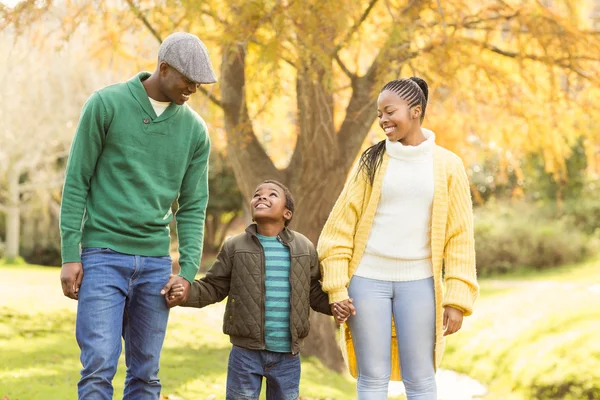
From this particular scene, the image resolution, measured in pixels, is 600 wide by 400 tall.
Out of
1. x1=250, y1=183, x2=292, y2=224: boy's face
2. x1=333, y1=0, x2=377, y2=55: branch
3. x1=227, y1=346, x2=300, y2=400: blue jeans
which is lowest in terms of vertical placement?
x1=227, y1=346, x2=300, y2=400: blue jeans

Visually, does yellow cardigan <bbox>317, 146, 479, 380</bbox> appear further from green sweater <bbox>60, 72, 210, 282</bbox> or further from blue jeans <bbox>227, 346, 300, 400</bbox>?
green sweater <bbox>60, 72, 210, 282</bbox>


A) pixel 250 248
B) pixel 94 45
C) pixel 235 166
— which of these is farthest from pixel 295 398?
pixel 94 45

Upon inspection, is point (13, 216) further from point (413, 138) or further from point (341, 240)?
point (413, 138)

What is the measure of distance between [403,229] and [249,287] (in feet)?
2.16

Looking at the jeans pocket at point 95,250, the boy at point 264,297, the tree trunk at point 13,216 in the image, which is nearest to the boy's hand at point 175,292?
the boy at point 264,297

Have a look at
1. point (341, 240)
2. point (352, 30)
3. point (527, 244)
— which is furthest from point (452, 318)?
point (527, 244)

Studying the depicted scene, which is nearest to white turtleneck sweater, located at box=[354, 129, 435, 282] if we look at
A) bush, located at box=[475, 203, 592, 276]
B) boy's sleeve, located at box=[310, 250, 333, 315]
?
boy's sleeve, located at box=[310, 250, 333, 315]

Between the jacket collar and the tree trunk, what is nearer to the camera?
the jacket collar

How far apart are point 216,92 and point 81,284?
4.50 meters

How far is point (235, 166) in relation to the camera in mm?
6875

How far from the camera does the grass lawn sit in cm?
579

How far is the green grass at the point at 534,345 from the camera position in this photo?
671 centimetres

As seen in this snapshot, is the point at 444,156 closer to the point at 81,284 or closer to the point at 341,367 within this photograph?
the point at 81,284

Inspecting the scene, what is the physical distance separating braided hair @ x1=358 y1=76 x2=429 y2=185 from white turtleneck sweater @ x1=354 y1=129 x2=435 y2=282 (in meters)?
0.08
